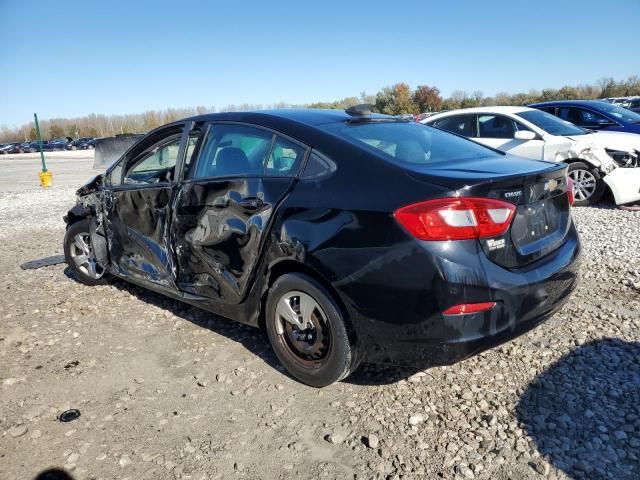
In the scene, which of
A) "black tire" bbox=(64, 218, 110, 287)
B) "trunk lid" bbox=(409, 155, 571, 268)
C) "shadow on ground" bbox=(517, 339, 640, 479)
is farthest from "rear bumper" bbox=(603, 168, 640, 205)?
"black tire" bbox=(64, 218, 110, 287)

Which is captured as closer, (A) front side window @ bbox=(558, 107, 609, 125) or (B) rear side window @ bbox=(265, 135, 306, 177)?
(B) rear side window @ bbox=(265, 135, 306, 177)

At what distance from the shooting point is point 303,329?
3.05 m

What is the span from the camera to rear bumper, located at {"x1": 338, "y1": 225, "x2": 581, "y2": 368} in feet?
7.92

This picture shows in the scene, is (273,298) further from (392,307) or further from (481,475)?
(481,475)

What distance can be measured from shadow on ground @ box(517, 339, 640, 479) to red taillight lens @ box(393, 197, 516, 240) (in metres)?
1.05

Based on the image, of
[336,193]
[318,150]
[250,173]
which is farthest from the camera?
[250,173]

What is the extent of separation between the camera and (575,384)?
298 cm

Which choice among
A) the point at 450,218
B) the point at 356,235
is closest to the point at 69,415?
the point at 356,235

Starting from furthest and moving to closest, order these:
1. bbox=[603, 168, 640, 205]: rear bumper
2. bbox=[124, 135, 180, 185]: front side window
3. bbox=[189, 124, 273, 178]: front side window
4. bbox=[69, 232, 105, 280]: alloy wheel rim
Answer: bbox=[603, 168, 640, 205]: rear bumper
bbox=[69, 232, 105, 280]: alloy wheel rim
bbox=[124, 135, 180, 185]: front side window
bbox=[189, 124, 273, 178]: front side window

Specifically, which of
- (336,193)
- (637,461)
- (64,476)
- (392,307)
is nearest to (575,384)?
(637,461)

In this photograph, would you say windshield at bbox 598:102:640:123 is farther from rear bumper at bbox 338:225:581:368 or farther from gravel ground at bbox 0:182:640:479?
rear bumper at bbox 338:225:581:368

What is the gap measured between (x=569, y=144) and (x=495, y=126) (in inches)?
51.6

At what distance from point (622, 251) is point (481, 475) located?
14.0 ft

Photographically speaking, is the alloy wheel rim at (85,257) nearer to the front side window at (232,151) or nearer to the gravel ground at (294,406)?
the gravel ground at (294,406)
